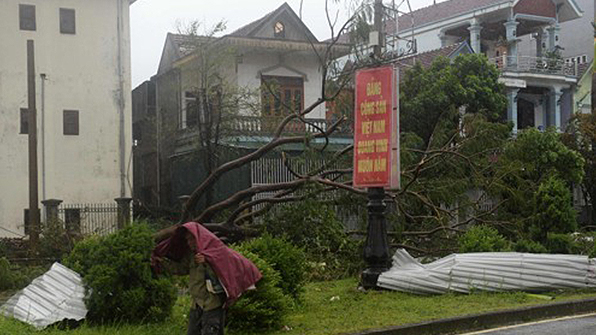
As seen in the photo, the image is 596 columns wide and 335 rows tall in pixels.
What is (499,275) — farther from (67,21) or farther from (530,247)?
(67,21)

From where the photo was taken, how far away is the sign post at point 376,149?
1250 cm

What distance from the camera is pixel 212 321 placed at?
7.62 m

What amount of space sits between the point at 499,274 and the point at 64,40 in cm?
2030

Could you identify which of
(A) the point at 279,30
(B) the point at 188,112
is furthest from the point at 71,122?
(A) the point at 279,30

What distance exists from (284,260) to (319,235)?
441 centimetres

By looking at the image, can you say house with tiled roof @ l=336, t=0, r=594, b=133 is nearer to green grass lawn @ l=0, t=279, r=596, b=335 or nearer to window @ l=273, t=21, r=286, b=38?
window @ l=273, t=21, r=286, b=38

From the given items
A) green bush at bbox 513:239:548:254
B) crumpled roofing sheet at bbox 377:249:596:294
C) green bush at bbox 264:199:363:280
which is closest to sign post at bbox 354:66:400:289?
crumpled roofing sheet at bbox 377:249:596:294

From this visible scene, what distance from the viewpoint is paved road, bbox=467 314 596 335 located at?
9.73m

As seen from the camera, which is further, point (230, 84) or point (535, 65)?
point (535, 65)

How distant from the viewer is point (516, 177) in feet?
58.6

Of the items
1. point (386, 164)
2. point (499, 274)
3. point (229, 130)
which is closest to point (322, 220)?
point (386, 164)

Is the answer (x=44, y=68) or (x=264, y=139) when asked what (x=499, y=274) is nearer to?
(x=264, y=139)

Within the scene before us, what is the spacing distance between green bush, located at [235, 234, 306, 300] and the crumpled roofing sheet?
2052mm

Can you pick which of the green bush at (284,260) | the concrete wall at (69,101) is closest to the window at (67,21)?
the concrete wall at (69,101)
